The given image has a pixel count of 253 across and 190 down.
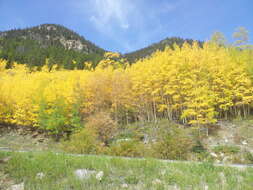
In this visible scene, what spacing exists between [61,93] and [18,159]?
14195mm

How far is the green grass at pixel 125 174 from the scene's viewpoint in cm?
380

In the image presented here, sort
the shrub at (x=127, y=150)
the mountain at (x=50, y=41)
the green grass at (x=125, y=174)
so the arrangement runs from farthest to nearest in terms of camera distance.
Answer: the mountain at (x=50, y=41) < the shrub at (x=127, y=150) < the green grass at (x=125, y=174)

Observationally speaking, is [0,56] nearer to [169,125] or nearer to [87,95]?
[87,95]

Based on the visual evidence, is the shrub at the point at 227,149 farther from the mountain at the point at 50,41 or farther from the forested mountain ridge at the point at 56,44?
the mountain at the point at 50,41

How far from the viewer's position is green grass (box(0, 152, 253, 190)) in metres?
3.80

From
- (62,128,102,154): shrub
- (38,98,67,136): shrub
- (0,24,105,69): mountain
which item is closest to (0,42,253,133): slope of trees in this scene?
(38,98,67,136): shrub

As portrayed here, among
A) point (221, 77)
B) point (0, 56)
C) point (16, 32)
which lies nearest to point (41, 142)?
point (221, 77)

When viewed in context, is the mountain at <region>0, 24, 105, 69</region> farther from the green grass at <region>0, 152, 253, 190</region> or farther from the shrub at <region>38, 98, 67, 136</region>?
the green grass at <region>0, 152, 253, 190</region>

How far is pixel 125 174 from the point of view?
447 cm

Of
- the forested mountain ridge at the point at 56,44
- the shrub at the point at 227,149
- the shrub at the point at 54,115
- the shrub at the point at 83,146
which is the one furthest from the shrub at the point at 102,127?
the forested mountain ridge at the point at 56,44

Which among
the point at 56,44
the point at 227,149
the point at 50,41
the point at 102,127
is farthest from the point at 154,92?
the point at 50,41

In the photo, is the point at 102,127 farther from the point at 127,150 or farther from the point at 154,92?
the point at 154,92

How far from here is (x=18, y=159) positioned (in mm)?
5238

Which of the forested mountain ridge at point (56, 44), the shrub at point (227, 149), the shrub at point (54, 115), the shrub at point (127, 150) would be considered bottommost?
the shrub at point (227, 149)
